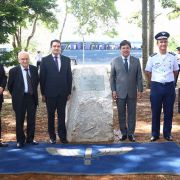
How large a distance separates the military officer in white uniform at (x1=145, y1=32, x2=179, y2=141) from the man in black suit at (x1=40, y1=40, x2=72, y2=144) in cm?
155

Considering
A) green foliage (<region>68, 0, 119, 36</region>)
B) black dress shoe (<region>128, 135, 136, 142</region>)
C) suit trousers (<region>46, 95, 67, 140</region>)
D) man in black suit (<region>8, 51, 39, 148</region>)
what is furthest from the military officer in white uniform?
green foliage (<region>68, 0, 119, 36</region>)

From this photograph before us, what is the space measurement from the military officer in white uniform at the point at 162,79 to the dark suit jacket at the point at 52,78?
157 cm

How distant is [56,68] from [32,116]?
978 mm

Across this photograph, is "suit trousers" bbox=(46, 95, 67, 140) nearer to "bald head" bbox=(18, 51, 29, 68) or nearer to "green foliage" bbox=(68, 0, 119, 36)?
"bald head" bbox=(18, 51, 29, 68)

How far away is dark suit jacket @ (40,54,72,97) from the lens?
285 inches

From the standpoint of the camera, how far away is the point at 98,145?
719 centimetres

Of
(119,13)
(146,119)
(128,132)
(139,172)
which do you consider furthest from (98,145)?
(119,13)

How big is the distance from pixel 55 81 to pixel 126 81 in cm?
132

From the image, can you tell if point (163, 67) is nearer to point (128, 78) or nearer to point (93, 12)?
point (128, 78)

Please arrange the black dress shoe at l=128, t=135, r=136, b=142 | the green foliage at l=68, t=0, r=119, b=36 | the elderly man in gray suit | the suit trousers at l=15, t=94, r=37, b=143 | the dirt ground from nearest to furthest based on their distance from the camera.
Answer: the dirt ground
the suit trousers at l=15, t=94, r=37, b=143
the elderly man in gray suit
the black dress shoe at l=128, t=135, r=136, b=142
the green foliage at l=68, t=0, r=119, b=36

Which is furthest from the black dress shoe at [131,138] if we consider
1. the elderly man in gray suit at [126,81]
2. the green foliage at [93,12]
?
the green foliage at [93,12]

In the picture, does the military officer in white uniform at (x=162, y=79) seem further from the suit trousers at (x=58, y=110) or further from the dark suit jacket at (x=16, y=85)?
the dark suit jacket at (x=16, y=85)

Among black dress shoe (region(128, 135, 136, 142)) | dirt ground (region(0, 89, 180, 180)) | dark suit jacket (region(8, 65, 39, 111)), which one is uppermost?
dark suit jacket (region(8, 65, 39, 111))

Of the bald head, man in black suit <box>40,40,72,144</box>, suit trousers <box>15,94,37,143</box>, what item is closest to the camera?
the bald head
